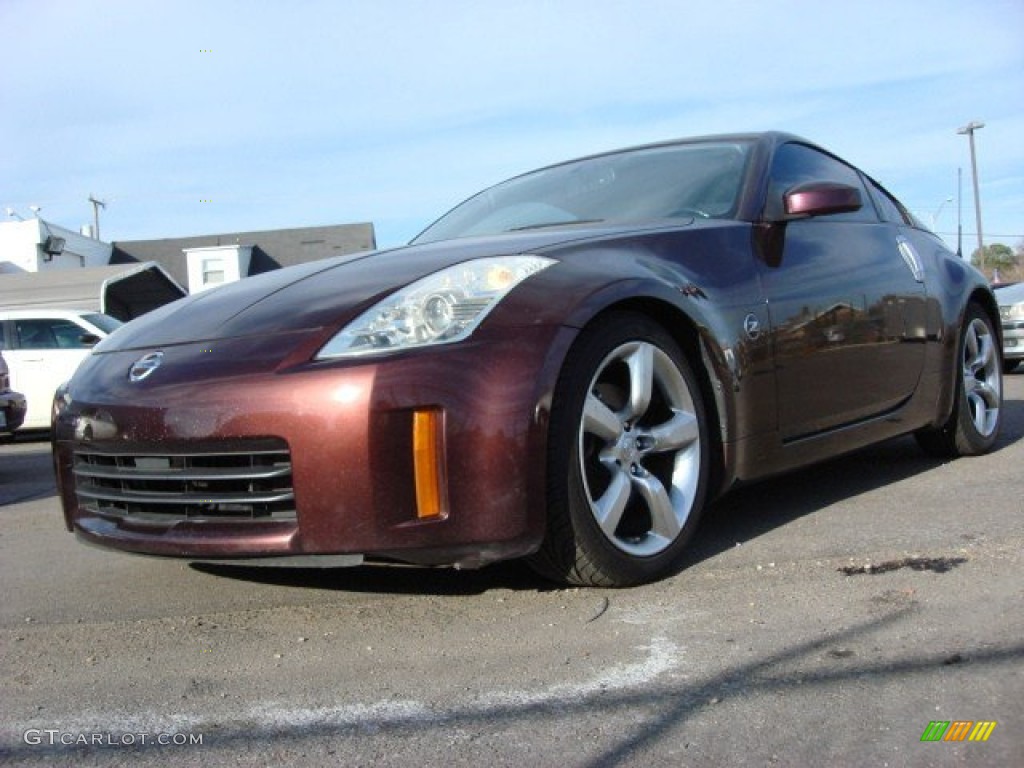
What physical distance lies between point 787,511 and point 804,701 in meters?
1.89

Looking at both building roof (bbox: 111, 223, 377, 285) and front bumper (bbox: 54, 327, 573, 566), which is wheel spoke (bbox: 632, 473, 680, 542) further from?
building roof (bbox: 111, 223, 377, 285)

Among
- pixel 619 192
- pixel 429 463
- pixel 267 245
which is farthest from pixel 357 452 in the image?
pixel 267 245

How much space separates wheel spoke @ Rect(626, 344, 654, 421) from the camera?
3.04 m

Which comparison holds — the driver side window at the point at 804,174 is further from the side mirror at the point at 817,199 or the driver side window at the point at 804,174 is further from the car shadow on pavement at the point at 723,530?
the car shadow on pavement at the point at 723,530

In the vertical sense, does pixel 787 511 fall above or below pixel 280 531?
below

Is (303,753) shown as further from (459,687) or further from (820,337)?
(820,337)

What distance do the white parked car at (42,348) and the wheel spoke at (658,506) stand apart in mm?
9059

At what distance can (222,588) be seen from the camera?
10.6ft

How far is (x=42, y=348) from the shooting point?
10914mm

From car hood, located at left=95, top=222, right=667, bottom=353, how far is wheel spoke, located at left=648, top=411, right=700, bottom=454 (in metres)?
0.64

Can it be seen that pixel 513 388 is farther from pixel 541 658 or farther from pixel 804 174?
pixel 804 174

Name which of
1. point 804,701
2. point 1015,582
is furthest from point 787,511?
point 804,701

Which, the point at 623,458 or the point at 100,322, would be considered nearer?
the point at 623,458

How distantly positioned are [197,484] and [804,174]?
2861 millimetres
